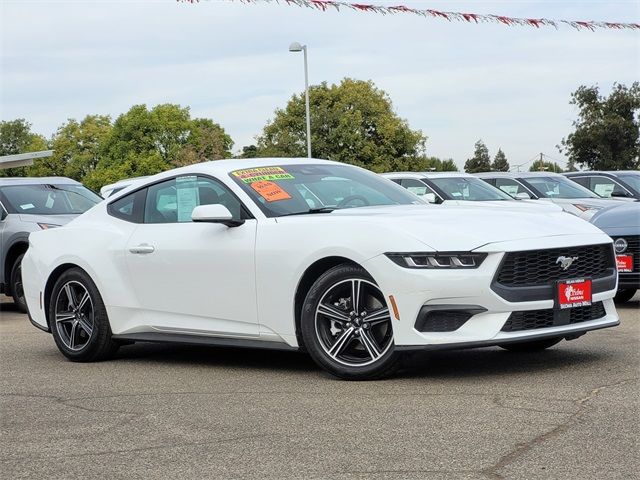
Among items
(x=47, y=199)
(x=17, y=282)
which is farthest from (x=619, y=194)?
(x=17, y=282)

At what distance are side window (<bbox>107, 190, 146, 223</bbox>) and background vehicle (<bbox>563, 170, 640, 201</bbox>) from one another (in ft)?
47.1

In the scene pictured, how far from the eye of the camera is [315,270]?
7.23m

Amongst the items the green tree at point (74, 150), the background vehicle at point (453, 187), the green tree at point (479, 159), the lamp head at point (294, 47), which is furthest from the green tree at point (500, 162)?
the background vehicle at point (453, 187)

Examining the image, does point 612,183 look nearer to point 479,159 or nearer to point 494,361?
point 494,361

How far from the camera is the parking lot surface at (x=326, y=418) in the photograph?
4801 millimetres

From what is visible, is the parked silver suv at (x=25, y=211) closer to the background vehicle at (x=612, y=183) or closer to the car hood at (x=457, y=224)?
the car hood at (x=457, y=224)

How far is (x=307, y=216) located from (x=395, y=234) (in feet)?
2.68

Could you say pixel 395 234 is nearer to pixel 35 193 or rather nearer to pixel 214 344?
pixel 214 344

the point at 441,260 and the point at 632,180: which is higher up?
the point at 441,260

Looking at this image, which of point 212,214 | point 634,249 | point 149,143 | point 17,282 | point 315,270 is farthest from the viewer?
point 149,143

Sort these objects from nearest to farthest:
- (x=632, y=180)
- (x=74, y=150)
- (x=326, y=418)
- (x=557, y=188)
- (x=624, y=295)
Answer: (x=326, y=418), (x=624, y=295), (x=557, y=188), (x=632, y=180), (x=74, y=150)

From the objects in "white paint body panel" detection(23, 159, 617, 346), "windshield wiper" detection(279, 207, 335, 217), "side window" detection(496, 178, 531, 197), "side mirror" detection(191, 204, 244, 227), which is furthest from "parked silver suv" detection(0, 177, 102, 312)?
"side window" detection(496, 178, 531, 197)

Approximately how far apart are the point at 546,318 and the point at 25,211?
8.81m

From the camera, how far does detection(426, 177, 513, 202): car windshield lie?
1748 centimetres
